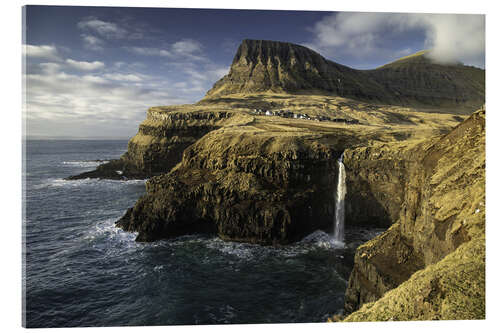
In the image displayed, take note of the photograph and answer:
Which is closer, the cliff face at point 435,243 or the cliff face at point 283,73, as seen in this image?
the cliff face at point 435,243

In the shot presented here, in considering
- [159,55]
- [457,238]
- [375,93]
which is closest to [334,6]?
[457,238]

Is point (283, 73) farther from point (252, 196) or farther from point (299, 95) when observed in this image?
Result: point (252, 196)

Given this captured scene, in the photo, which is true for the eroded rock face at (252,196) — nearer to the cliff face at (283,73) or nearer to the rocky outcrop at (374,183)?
the rocky outcrop at (374,183)

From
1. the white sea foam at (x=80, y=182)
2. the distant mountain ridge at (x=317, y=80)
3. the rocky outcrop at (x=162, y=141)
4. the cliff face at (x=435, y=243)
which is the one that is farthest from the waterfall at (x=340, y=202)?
the distant mountain ridge at (x=317, y=80)

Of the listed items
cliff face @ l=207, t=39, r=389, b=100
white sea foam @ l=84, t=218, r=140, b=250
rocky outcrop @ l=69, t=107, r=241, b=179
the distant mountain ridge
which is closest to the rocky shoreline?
rocky outcrop @ l=69, t=107, r=241, b=179

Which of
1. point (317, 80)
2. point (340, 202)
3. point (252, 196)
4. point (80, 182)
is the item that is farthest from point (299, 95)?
point (80, 182)

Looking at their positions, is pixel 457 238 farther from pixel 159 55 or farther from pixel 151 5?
pixel 159 55
